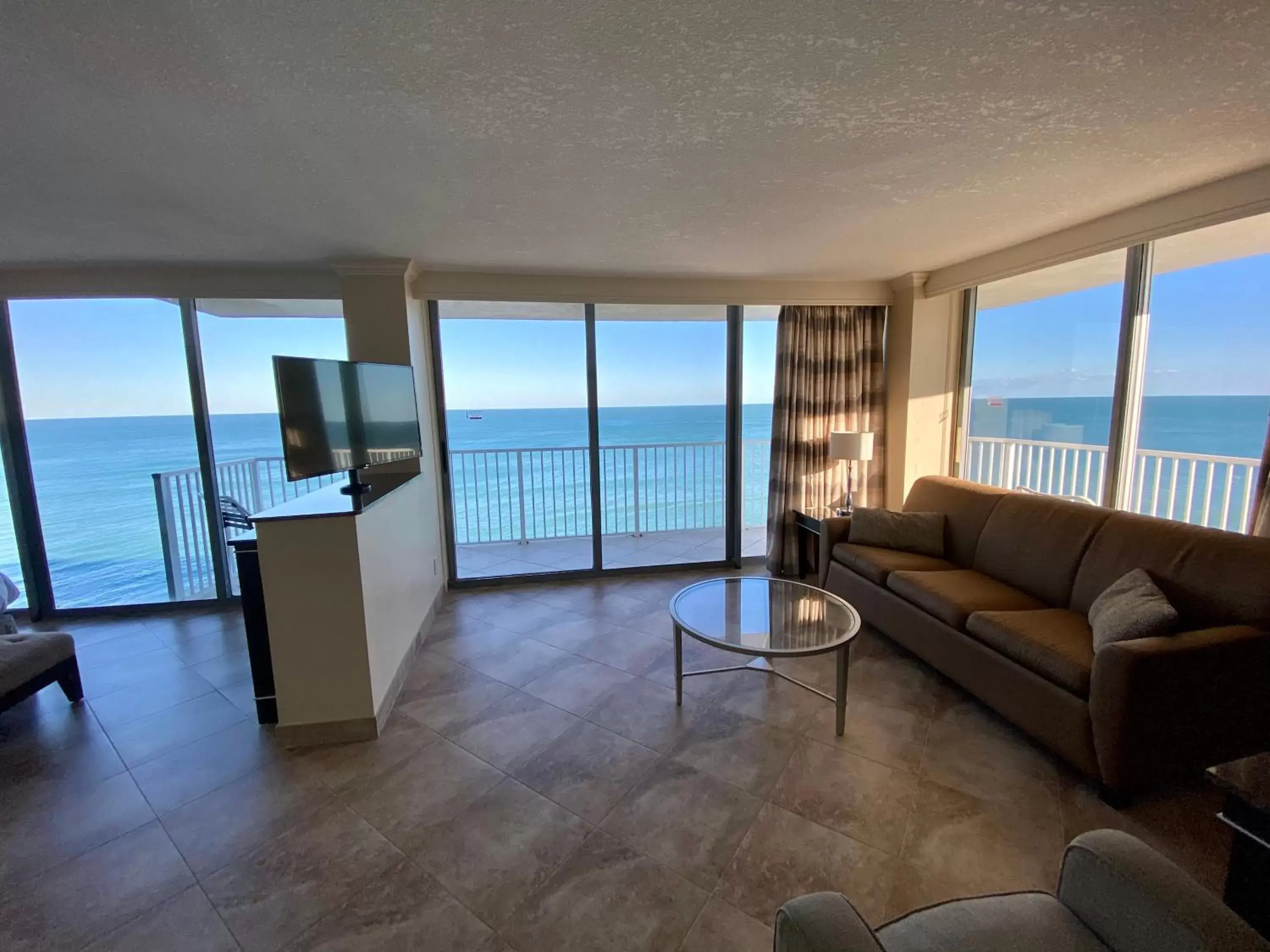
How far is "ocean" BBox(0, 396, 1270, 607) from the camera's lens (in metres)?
3.09

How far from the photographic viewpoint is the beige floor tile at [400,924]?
1368 mm

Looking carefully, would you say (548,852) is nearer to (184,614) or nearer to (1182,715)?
(1182,715)

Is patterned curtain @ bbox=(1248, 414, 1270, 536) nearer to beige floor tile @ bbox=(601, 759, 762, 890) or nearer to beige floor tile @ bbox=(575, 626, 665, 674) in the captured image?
beige floor tile @ bbox=(601, 759, 762, 890)

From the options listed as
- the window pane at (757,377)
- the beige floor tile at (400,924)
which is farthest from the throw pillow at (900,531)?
the beige floor tile at (400,924)

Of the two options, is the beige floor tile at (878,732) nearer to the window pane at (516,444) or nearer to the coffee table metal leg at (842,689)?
the coffee table metal leg at (842,689)

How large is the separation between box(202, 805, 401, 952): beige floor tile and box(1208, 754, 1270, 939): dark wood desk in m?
2.02

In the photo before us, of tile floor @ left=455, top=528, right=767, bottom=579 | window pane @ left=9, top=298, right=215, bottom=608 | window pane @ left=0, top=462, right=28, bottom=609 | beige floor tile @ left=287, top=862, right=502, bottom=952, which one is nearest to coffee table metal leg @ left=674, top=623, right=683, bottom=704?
beige floor tile @ left=287, top=862, right=502, bottom=952

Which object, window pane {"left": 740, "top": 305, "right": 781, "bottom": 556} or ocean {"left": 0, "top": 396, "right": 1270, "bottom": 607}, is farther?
window pane {"left": 740, "top": 305, "right": 781, "bottom": 556}

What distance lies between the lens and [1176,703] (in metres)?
1.75

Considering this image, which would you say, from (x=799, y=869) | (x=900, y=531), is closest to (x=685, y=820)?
(x=799, y=869)

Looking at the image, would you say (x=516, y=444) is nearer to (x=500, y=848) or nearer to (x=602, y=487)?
(x=602, y=487)

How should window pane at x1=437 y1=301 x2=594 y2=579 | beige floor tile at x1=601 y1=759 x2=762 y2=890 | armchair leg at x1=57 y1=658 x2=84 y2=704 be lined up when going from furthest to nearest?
1. window pane at x1=437 y1=301 x2=594 y2=579
2. armchair leg at x1=57 y1=658 x2=84 y2=704
3. beige floor tile at x1=601 y1=759 x2=762 y2=890

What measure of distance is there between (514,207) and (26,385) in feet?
12.1

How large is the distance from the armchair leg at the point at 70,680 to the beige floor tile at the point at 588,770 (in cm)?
238
